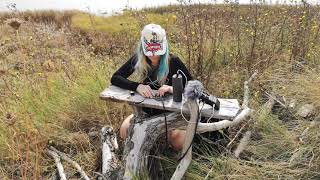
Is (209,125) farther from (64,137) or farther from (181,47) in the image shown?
(181,47)

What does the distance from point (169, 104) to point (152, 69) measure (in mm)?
521

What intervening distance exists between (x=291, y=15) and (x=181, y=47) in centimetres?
158

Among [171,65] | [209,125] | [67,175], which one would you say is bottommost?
[67,175]

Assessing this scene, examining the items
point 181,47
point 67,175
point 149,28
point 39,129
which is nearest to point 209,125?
point 149,28

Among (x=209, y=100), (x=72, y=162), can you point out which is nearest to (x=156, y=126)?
(x=209, y=100)

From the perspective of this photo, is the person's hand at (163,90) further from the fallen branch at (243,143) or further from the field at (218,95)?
the fallen branch at (243,143)

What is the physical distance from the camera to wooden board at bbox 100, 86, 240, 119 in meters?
3.17

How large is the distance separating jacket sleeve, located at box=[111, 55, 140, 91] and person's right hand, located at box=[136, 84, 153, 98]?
0.07 metres

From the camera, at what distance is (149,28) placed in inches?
136

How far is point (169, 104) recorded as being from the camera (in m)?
3.25

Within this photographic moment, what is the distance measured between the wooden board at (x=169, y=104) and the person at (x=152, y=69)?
2.2 inches

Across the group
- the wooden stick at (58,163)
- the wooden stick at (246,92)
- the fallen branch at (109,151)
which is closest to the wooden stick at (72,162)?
the wooden stick at (58,163)

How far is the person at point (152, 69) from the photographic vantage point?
3445mm

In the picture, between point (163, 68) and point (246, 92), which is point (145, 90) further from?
point (246, 92)
